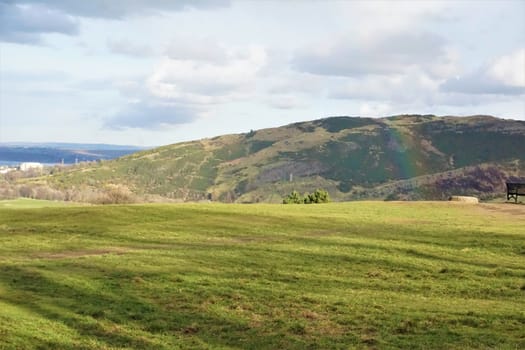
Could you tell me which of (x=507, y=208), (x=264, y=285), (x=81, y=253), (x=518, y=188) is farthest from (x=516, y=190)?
(x=264, y=285)

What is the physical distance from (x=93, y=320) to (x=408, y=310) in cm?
722

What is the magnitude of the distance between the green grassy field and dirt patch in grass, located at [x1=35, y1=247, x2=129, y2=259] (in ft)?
0.25

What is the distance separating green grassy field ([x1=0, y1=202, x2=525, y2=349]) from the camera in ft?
44.9

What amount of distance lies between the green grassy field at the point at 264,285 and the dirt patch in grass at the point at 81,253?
0.08 meters

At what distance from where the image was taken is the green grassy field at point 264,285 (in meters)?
13.7

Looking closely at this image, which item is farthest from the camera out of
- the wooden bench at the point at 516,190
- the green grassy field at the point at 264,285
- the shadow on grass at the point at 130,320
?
the wooden bench at the point at 516,190

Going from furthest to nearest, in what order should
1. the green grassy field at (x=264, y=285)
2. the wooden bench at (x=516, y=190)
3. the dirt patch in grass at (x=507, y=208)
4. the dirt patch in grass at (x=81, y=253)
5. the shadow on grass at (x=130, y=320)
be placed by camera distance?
1. the wooden bench at (x=516, y=190)
2. the dirt patch in grass at (x=507, y=208)
3. the dirt patch in grass at (x=81, y=253)
4. the green grassy field at (x=264, y=285)
5. the shadow on grass at (x=130, y=320)

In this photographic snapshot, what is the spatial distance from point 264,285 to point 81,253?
937 cm

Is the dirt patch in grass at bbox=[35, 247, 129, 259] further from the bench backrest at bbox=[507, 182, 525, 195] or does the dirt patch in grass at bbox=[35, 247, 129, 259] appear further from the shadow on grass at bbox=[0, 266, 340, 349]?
the bench backrest at bbox=[507, 182, 525, 195]

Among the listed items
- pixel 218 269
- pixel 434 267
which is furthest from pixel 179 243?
pixel 434 267

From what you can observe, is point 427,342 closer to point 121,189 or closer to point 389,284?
point 389,284

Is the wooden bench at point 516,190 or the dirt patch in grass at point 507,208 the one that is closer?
the dirt patch in grass at point 507,208

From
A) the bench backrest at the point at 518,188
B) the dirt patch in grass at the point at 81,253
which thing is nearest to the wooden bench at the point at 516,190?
the bench backrest at the point at 518,188

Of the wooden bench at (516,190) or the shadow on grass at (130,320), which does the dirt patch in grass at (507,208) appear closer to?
the wooden bench at (516,190)
